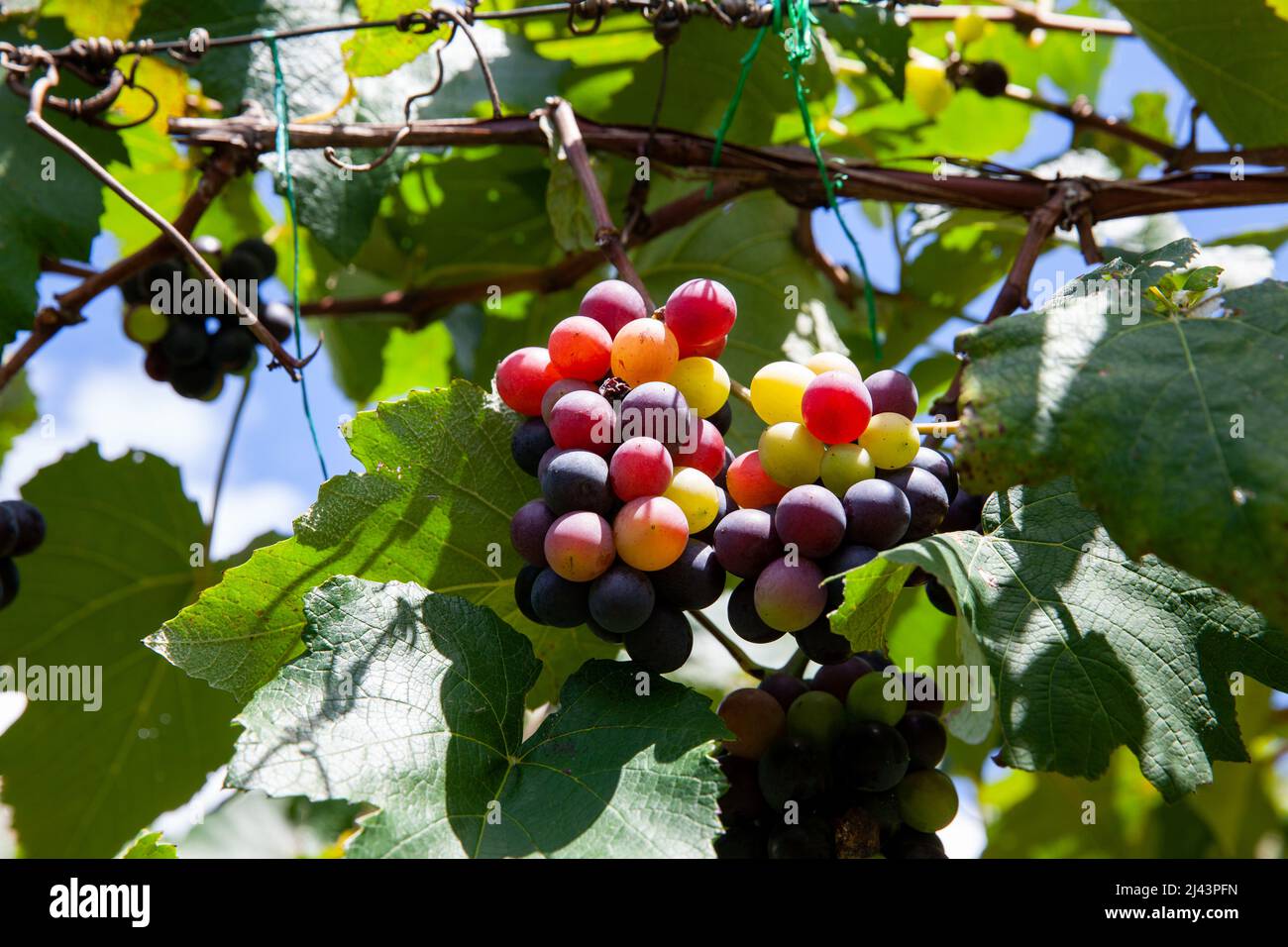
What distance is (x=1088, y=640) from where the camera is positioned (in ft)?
4.02

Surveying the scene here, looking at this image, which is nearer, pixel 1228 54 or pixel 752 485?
pixel 752 485

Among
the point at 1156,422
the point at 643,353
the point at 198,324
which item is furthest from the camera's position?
the point at 198,324

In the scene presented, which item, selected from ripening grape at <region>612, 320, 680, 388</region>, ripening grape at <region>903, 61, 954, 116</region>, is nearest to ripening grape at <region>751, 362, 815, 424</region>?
ripening grape at <region>612, 320, 680, 388</region>

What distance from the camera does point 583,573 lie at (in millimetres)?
1178

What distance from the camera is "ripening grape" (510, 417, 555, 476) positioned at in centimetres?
133

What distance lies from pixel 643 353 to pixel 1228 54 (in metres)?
1.34

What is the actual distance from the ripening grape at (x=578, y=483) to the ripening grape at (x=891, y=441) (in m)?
0.30

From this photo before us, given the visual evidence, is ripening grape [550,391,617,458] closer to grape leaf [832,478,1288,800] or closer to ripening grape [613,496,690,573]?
ripening grape [613,496,690,573]

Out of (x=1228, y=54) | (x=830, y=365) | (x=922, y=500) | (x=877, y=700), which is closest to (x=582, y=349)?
(x=830, y=365)

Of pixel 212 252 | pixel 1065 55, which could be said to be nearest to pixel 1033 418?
pixel 212 252

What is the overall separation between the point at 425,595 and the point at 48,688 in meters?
1.09

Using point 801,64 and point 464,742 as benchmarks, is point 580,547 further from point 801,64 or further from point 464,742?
point 801,64

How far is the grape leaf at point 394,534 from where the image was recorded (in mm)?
1335

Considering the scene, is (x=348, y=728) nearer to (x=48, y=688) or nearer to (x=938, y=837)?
(x=938, y=837)
